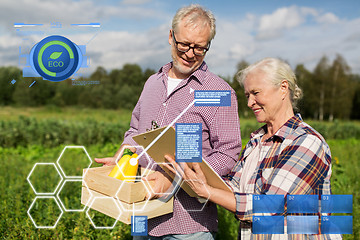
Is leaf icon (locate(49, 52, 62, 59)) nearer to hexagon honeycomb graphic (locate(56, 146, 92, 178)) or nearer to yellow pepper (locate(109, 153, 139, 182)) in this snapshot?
yellow pepper (locate(109, 153, 139, 182))

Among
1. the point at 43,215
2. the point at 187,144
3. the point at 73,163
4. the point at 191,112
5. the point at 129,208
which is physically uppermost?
the point at 191,112

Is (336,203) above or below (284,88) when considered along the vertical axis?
below

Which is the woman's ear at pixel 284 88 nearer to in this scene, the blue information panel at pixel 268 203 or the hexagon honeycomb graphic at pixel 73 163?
the blue information panel at pixel 268 203

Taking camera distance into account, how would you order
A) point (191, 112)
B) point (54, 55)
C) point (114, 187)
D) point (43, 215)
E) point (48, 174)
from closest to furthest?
point (54, 55) < point (114, 187) < point (191, 112) < point (43, 215) < point (48, 174)

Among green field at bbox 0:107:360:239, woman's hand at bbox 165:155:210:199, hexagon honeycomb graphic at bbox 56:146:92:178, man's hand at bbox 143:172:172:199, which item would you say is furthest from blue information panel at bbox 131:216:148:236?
hexagon honeycomb graphic at bbox 56:146:92:178

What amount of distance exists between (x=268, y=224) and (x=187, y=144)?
63cm

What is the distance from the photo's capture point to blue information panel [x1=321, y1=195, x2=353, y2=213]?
1.66 m

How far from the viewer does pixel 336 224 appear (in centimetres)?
173

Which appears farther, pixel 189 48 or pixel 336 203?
pixel 189 48

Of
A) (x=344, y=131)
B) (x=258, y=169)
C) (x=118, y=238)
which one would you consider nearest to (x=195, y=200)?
(x=258, y=169)

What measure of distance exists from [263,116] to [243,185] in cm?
44

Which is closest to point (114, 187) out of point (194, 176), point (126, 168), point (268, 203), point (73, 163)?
point (126, 168)

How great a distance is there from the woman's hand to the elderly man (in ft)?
0.70

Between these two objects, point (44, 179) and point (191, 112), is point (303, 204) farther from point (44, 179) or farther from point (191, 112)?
point (44, 179)
